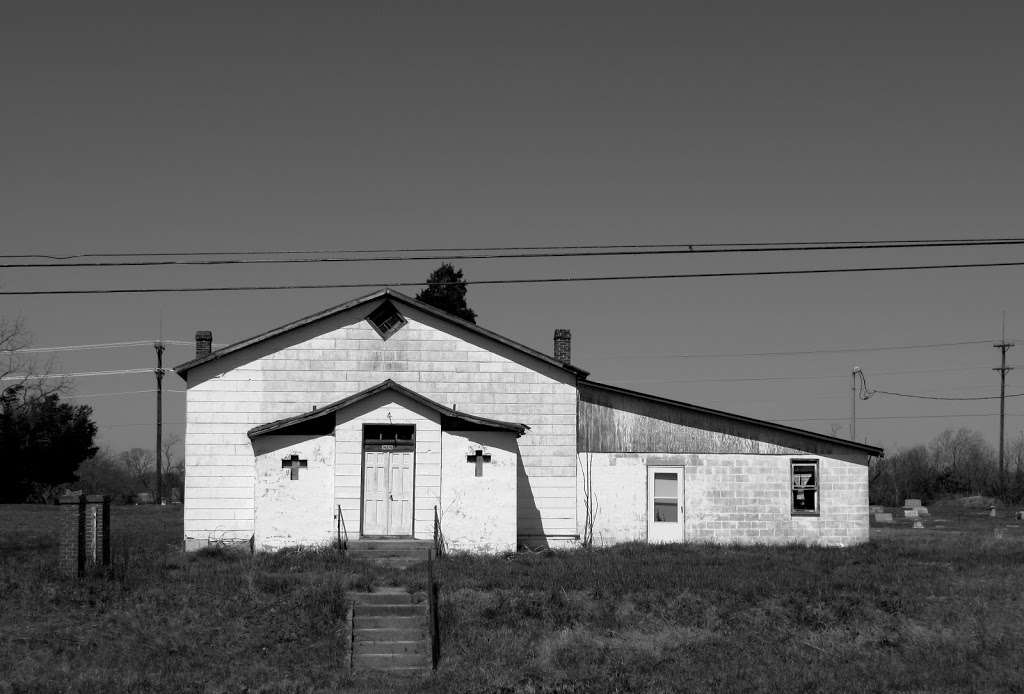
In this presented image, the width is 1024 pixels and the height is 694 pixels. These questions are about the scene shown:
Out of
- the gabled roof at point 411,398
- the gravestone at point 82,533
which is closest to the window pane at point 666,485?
the gabled roof at point 411,398

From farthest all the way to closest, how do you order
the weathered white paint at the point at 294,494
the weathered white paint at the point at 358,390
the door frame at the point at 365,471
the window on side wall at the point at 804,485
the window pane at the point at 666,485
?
the window on side wall at the point at 804,485 < the window pane at the point at 666,485 < the weathered white paint at the point at 358,390 < the door frame at the point at 365,471 < the weathered white paint at the point at 294,494

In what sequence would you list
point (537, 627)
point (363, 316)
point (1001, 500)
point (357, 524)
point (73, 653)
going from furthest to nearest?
point (1001, 500), point (363, 316), point (357, 524), point (537, 627), point (73, 653)

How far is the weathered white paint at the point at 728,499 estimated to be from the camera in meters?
30.8

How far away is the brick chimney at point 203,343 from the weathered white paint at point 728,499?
10.6 metres

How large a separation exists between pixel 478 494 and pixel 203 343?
9088 millimetres

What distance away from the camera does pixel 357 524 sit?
1097 inches

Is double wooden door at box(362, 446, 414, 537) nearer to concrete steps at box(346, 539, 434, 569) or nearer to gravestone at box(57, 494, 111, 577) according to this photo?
concrete steps at box(346, 539, 434, 569)

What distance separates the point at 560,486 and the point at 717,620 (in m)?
8.11

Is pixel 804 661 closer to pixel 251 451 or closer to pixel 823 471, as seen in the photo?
pixel 823 471

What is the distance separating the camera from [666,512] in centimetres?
3109

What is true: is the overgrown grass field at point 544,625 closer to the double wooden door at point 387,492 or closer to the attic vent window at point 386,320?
the double wooden door at point 387,492

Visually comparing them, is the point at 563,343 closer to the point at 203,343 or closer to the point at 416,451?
the point at 416,451

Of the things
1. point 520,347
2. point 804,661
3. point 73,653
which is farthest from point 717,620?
point 73,653

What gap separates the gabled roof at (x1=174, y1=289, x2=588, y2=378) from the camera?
29219mm
